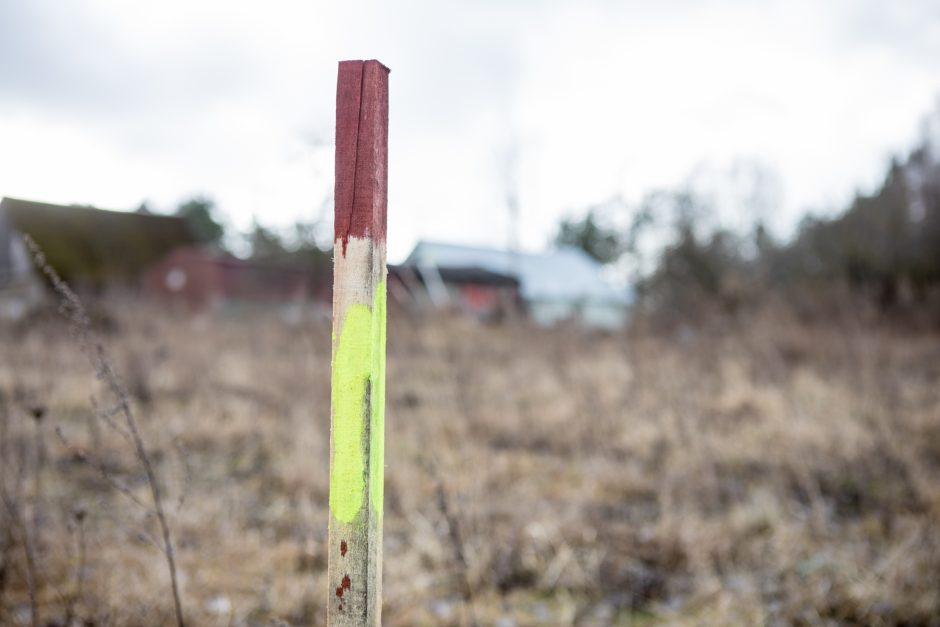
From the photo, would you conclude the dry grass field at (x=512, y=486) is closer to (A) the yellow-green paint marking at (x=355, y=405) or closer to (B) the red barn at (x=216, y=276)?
(A) the yellow-green paint marking at (x=355, y=405)

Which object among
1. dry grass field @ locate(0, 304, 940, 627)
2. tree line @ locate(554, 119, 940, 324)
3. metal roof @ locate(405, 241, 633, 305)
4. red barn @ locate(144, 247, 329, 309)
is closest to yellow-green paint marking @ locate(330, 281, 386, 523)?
dry grass field @ locate(0, 304, 940, 627)

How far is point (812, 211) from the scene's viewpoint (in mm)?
17625

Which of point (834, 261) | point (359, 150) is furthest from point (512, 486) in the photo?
point (834, 261)

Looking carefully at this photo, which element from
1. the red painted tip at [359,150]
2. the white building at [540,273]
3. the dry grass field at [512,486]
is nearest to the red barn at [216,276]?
the white building at [540,273]

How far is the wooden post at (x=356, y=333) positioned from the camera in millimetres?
1054

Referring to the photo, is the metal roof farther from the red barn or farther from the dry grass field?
the dry grass field

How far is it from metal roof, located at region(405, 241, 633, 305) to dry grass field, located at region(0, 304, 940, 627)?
14.3 metres

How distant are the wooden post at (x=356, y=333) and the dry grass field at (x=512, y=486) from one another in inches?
28.5

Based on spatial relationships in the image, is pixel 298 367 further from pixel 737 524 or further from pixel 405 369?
pixel 737 524

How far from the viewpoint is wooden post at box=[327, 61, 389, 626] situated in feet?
3.46

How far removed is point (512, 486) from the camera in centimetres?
440

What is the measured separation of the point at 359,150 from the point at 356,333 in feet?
0.91

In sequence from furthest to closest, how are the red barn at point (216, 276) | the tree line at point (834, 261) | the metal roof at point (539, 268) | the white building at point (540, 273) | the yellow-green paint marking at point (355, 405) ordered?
the metal roof at point (539, 268) → the red barn at point (216, 276) → the white building at point (540, 273) → the tree line at point (834, 261) → the yellow-green paint marking at point (355, 405)

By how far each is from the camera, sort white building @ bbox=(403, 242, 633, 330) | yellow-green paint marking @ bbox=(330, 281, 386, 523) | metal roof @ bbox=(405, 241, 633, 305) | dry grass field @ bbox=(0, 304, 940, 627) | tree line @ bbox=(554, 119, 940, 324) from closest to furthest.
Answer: yellow-green paint marking @ bbox=(330, 281, 386, 523)
dry grass field @ bbox=(0, 304, 940, 627)
tree line @ bbox=(554, 119, 940, 324)
white building @ bbox=(403, 242, 633, 330)
metal roof @ bbox=(405, 241, 633, 305)
